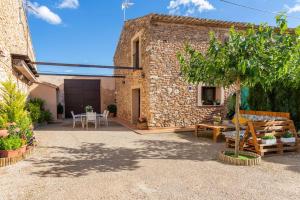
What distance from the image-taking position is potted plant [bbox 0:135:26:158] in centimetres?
467

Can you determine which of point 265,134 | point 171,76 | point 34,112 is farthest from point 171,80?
point 34,112

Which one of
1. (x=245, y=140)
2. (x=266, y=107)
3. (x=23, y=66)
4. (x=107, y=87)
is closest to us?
(x=245, y=140)

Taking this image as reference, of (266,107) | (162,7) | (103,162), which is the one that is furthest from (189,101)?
(103,162)

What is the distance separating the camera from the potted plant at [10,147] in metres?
4.67

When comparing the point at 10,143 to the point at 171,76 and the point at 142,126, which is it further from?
the point at 171,76

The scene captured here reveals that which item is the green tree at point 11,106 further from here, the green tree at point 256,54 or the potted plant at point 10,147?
the green tree at point 256,54

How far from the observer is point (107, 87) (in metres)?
17.0

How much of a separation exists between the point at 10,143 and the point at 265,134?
6.07m

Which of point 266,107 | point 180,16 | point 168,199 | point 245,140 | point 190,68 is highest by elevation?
point 180,16

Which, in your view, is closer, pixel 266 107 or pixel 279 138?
pixel 279 138

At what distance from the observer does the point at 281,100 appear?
8.06 metres

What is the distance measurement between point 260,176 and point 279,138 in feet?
7.40

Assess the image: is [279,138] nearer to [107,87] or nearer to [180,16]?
[180,16]

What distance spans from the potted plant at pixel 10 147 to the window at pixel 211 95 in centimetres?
737
